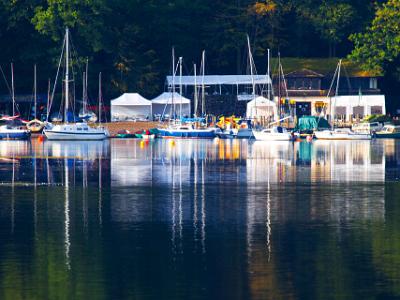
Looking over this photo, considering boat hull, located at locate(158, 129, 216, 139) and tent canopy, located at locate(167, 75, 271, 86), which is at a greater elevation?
tent canopy, located at locate(167, 75, 271, 86)

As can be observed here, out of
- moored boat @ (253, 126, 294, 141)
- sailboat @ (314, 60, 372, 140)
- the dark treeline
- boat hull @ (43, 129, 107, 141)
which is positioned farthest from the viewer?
the dark treeline

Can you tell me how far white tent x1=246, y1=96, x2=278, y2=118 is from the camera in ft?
423

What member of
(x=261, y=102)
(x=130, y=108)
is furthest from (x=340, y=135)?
(x=130, y=108)

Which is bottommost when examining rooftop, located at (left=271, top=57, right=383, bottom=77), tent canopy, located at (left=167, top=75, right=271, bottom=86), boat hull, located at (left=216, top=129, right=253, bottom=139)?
boat hull, located at (left=216, top=129, right=253, bottom=139)

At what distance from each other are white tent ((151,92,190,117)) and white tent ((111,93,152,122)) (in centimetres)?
145

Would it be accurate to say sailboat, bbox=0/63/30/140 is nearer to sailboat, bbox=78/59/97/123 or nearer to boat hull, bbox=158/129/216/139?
sailboat, bbox=78/59/97/123

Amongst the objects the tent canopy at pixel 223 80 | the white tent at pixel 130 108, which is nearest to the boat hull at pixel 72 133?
the white tent at pixel 130 108

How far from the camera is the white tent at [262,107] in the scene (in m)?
129

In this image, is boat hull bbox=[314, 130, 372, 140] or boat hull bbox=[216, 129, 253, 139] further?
boat hull bbox=[216, 129, 253, 139]

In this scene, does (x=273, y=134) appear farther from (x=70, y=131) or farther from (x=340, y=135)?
(x=70, y=131)

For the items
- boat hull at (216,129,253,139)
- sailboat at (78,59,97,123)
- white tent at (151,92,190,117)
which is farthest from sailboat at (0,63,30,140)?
boat hull at (216,129,253,139)

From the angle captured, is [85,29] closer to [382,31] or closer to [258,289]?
[382,31]

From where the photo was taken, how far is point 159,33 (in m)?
136

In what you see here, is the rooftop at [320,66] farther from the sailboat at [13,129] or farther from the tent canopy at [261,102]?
the sailboat at [13,129]
